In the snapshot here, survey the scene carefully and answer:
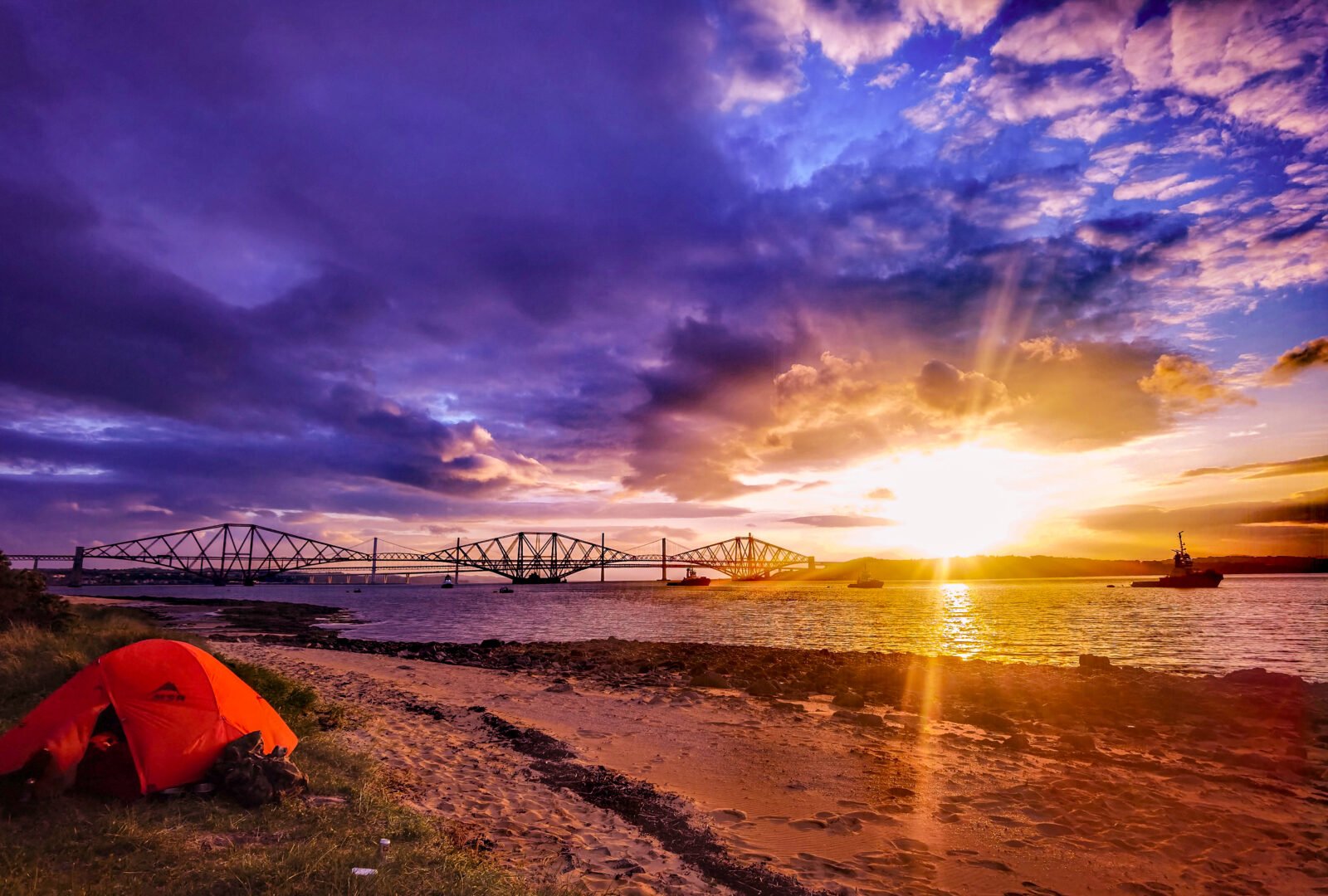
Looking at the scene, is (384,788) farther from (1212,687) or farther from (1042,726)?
(1212,687)

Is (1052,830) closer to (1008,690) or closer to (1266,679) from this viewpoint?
(1008,690)

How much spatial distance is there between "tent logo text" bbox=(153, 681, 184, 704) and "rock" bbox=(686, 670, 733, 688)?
550 inches

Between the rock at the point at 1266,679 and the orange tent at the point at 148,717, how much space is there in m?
23.0

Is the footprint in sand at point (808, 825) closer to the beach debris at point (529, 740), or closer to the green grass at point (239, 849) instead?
the green grass at point (239, 849)

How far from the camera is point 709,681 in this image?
1919 centimetres

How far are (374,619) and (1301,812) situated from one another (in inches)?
2671

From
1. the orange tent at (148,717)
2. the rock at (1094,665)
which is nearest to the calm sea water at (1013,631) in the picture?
the rock at (1094,665)

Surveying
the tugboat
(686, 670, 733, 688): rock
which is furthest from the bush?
the tugboat

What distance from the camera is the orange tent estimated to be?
22.7ft

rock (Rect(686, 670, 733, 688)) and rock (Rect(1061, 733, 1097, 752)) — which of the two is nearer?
rock (Rect(1061, 733, 1097, 752))

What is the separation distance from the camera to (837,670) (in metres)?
21.1

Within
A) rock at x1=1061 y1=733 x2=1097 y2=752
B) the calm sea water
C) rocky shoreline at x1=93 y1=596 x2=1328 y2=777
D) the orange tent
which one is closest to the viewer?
the orange tent

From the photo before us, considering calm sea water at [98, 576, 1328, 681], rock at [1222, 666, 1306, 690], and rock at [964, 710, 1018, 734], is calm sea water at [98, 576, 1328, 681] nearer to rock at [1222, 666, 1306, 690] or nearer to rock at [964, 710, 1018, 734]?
rock at [1222, 666, 1306, 690]

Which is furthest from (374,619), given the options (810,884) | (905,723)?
(810,884)
